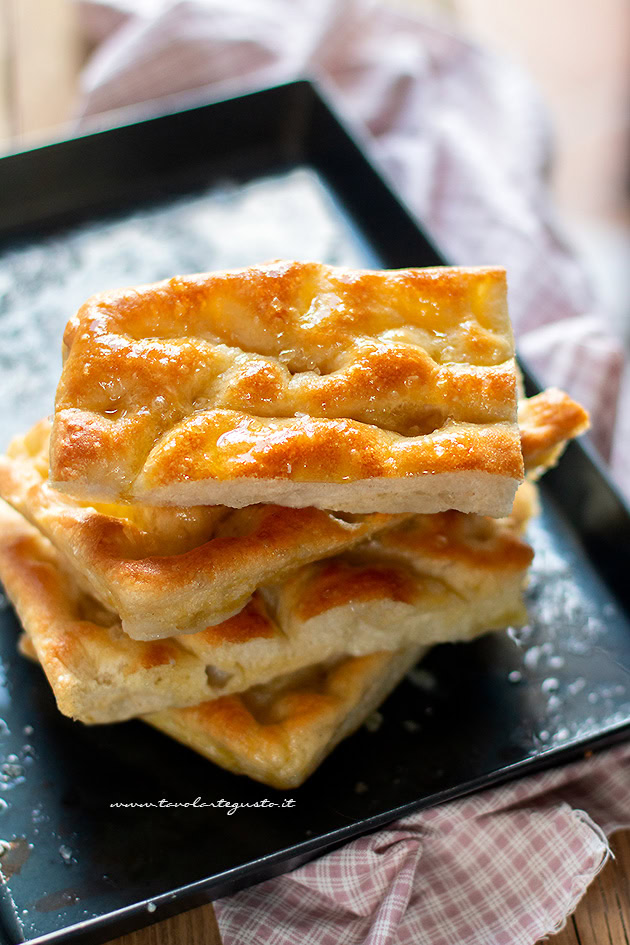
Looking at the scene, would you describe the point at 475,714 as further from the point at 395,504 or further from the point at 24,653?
the point at 24,653

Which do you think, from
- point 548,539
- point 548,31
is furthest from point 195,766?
point 548,31

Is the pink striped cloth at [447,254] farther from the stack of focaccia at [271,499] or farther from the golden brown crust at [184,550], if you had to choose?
the golden brown crust at [184,550]

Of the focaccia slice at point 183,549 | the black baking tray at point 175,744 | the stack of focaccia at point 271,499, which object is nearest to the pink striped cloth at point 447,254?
the black baking tray at point 175,744

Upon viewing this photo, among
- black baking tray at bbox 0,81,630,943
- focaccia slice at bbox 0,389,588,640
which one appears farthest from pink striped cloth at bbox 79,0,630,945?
focaccia slice at bbox 0,389,588,640

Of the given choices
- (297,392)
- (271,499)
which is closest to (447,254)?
(297,392)

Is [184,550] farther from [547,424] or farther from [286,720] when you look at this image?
[547,424]
